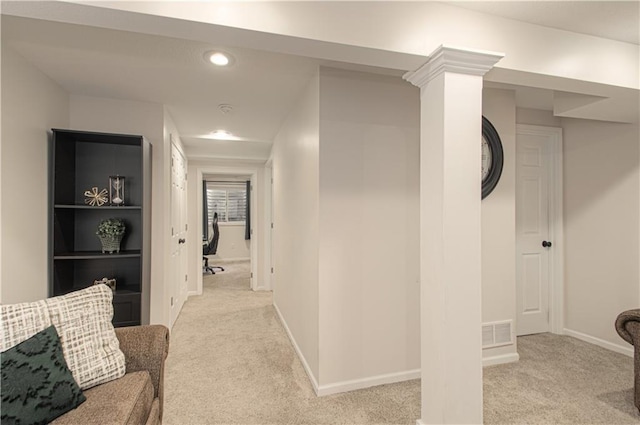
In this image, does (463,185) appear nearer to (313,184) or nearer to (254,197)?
(313,184)

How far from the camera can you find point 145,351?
160cm

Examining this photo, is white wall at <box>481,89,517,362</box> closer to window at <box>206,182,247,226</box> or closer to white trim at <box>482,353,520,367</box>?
white trim at <box>482,353,520,367</box>

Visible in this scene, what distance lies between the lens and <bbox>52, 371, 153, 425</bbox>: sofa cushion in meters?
1.19

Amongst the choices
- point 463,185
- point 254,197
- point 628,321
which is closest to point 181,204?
point 254,197

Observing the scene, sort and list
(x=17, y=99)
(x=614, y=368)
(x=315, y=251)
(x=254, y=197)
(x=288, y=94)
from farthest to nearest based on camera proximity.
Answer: (x=254, y=197), (x=288, y=94), (x=614, y=368), (x=315, y=251), (x=17, y=99)

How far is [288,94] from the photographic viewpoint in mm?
2703

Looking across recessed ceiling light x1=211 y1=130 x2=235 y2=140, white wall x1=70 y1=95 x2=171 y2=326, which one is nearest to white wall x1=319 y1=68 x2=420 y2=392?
white wall x1=70 y1=95 x2=171 y2=326

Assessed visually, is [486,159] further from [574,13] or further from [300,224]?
[300,224]

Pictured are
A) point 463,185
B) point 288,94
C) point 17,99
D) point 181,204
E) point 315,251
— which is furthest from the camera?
point 181,204

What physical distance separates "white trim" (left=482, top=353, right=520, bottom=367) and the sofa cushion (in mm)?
2471

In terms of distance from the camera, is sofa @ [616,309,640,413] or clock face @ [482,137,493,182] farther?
clock face @ [482,137,493,182]

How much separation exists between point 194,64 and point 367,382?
2.56 metres

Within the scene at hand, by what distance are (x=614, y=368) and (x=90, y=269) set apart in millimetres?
4423

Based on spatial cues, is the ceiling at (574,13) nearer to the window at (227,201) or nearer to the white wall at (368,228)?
the white wall at (368,228)
